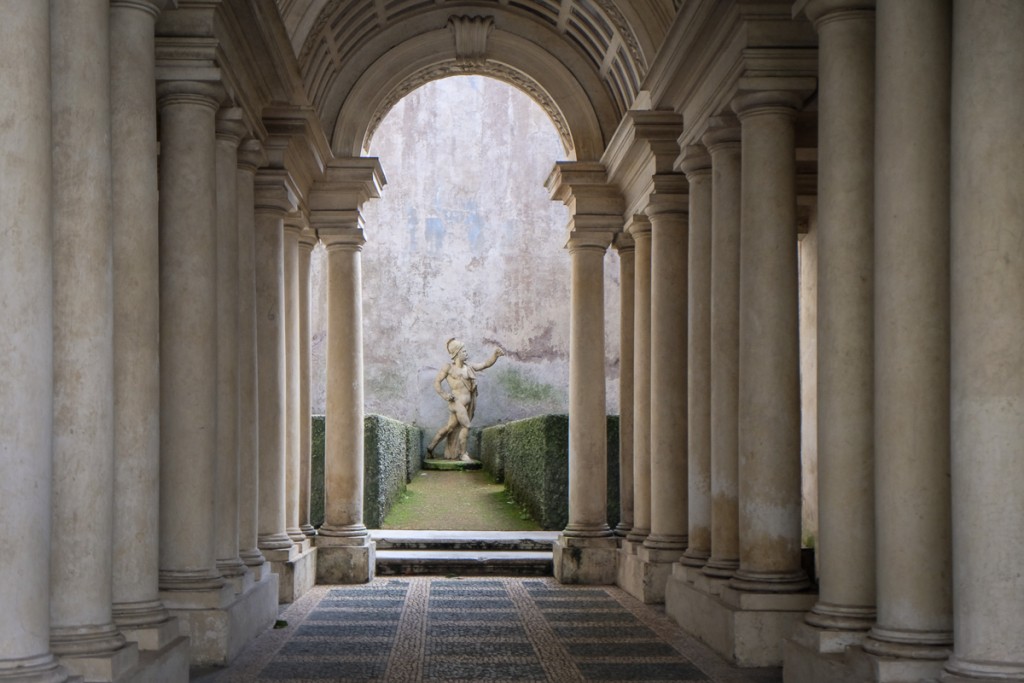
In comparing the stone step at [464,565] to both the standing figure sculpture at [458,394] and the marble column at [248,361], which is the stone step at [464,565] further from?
the standing figure sculpture at [458,394]

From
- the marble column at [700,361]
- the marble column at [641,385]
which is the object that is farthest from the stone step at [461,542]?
the marble column at [700,361]

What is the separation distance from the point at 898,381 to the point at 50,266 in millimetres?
6043

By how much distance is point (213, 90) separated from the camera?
13734 mm

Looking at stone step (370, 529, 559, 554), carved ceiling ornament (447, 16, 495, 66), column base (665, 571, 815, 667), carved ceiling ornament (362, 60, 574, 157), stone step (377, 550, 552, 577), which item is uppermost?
carved ceiling ornament (447, 16, 495, 66)

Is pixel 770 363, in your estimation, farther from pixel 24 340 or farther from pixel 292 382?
pixel 292 382

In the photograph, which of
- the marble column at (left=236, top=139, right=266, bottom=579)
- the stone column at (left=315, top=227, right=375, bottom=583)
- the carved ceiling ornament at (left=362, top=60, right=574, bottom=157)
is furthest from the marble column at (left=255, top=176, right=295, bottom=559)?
the carved ceiling ornament at (left=362, top=60, right=574, bottom=157)

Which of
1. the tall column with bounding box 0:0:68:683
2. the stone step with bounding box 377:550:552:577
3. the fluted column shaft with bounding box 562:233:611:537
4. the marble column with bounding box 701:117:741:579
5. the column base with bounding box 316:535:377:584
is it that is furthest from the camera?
the stone step with bounding box 377:550:552:577

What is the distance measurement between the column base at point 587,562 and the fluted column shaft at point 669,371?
8.37ft

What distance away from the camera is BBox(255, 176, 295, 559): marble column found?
1892 centimetres

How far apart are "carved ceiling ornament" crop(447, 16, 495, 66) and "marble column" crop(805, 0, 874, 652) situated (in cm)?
1236

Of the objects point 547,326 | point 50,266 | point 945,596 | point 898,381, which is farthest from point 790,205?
point 547,326

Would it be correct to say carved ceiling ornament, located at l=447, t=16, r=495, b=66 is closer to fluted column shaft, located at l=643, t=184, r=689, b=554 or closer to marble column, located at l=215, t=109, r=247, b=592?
fluted column shaft, located at l=643, t=184, r=689, b=554

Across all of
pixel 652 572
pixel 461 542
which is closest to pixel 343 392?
pixel 461 542

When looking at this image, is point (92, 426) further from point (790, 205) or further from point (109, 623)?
point (790, 205)
